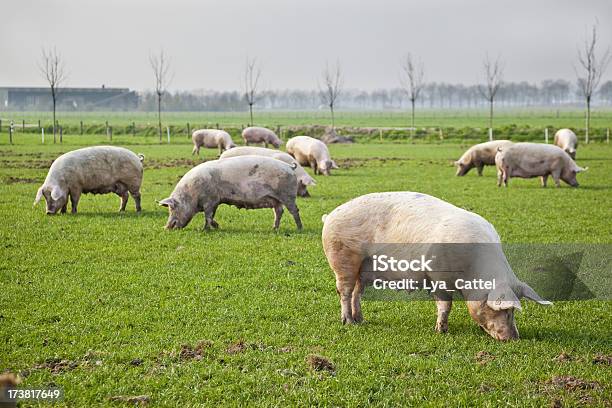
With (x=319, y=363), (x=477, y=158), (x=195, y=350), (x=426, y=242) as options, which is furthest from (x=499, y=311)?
(x=477, y=158)

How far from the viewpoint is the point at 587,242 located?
1429 centimetres

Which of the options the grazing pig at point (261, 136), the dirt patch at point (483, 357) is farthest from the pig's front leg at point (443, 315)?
the grazing pig at point (261, 136)

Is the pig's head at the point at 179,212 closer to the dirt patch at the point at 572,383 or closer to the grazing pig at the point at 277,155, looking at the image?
the grazing pig at the point at 277,155

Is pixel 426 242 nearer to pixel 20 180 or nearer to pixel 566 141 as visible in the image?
pixel 20 180

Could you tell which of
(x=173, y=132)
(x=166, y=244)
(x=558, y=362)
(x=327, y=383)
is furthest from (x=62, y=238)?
(x=173, y=132)

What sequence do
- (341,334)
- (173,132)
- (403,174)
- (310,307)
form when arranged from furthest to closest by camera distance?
(173,132)
(403,174)
(310,307)
(341,334)

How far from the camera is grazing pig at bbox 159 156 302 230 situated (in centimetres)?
1551

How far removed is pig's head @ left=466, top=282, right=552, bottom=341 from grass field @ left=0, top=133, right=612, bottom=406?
7.9 inches

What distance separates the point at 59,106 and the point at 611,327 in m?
174

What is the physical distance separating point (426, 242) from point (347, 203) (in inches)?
54.5

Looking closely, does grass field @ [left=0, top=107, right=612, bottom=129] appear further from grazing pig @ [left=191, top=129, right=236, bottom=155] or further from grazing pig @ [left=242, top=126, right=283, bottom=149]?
grazing pig @ [left=191, top=129, right=236, bottom=155]

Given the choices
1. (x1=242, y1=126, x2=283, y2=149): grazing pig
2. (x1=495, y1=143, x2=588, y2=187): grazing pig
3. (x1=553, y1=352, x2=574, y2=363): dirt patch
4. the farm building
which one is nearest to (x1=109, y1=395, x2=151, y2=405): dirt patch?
(x1=553, y1=352, x2=574, y2=363): dirt patch

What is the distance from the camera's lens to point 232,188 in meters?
15.5

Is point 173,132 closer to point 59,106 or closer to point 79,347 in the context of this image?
point 79,347
